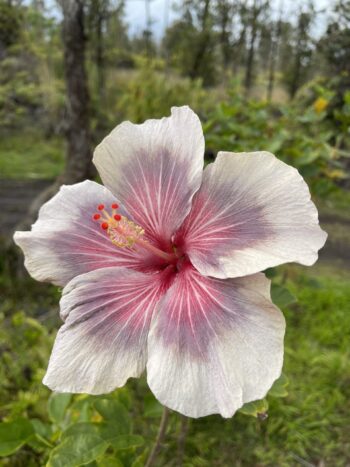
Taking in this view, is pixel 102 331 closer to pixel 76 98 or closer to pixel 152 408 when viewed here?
pixel 152 408

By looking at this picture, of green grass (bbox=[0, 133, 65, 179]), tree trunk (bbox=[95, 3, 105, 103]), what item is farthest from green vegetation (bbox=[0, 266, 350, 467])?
tree trunk (bbox=[95, 3, 105, 103])

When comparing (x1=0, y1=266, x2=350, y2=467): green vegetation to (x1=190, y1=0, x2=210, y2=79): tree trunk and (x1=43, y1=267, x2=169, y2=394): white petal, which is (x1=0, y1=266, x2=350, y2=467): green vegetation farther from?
(x1=190, y1=0, x2=210, y2=79): tree trunk

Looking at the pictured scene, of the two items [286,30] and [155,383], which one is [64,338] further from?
[286,30]

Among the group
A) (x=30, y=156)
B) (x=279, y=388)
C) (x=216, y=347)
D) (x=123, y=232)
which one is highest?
(x=123, y=232)

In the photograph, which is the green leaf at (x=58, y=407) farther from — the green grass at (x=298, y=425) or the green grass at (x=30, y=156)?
the green grass at (x=30, y=156)

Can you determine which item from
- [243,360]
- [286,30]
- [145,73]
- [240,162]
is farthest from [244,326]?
[286,30]

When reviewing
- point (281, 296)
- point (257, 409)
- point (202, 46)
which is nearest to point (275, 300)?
point (281, 296)
